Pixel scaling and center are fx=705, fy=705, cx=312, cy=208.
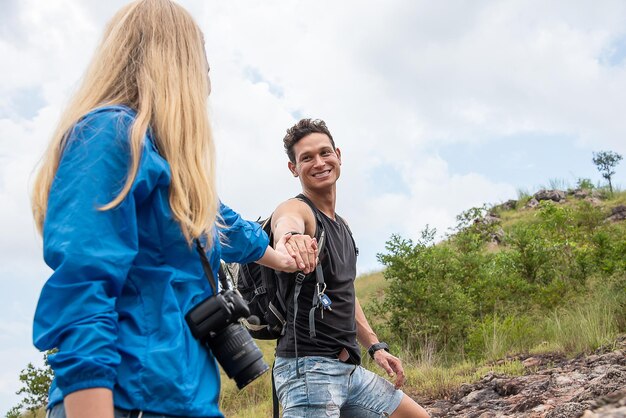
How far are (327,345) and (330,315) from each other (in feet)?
0.51

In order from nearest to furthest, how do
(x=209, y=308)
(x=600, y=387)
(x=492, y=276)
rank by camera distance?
(x=209, y=308) → (x=600, y=387) → (x=492, y=276)

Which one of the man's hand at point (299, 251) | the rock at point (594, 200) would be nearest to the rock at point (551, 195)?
the rock at point (594, 200)

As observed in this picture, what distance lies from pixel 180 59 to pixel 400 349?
9099 mm

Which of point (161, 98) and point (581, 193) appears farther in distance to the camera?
point (581, 193)

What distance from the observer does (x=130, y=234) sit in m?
1.65

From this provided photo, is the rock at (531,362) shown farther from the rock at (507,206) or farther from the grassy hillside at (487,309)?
the rock at (507,206)

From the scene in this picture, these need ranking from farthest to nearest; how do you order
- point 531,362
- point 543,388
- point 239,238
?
1. point 531,362
2. point 543,388
3. point 239,238

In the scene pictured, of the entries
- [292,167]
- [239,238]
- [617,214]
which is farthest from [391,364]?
[617,214]

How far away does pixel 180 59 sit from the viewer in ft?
6.42

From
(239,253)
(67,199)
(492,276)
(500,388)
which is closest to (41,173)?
(67,199)

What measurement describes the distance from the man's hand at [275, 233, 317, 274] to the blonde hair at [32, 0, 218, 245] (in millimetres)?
960

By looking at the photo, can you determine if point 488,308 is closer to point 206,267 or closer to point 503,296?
point 503,296

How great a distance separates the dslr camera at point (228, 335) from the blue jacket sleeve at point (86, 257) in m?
0.25

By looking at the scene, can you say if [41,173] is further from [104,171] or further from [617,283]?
[617,283]
